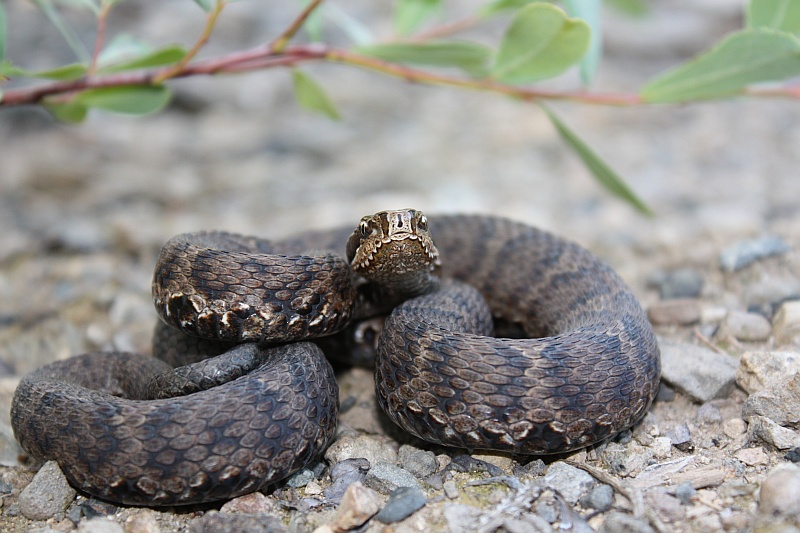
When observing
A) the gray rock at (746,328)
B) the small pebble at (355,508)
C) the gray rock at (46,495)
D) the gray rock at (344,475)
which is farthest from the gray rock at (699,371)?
the gray rock at (46,495)

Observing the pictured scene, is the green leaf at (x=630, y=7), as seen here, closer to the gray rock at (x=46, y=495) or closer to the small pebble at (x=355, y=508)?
the small pebble at (x=355, y=508)

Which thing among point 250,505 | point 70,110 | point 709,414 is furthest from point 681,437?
point 70,110

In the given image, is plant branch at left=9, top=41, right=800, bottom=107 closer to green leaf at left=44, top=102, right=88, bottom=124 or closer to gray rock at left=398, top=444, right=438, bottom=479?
green leaf at left=44, top=102, right=88, bottom=124

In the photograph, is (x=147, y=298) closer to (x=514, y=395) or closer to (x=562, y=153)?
(x=514, y=395)

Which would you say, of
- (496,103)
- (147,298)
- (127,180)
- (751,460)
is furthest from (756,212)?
(127,180)

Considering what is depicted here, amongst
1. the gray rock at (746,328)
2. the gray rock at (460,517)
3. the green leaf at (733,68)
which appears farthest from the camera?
the gray rock at (746,328)

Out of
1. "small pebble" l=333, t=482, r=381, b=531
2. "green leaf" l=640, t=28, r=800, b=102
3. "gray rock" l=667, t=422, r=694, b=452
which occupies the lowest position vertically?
"gray rock" l=667, t=422, r=694, b=452

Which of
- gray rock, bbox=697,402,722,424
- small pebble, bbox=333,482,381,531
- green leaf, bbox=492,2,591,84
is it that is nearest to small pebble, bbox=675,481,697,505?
gray rock, bbox=697,402,722,424
